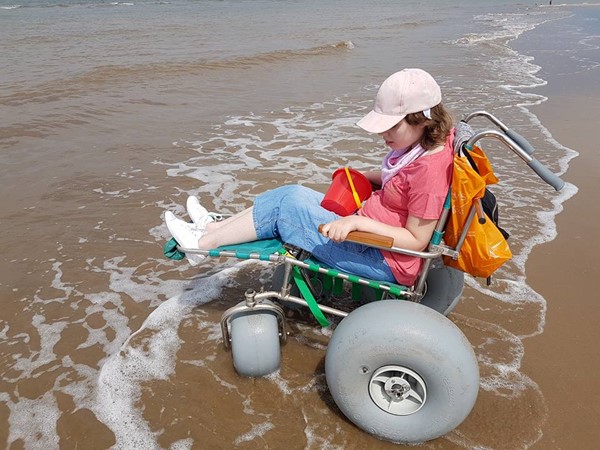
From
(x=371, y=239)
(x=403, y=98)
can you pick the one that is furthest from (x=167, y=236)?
(x=403, y=98)

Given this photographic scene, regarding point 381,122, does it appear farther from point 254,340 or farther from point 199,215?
point 199,215

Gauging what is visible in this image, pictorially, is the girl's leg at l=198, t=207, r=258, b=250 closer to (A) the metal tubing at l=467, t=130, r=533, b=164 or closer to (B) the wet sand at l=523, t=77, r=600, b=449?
(A) the metal tubing at l=467, t=130, r=533, b=164

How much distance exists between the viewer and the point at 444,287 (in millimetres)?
3396

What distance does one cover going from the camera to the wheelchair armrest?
2605 mm

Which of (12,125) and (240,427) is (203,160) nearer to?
(12,125)

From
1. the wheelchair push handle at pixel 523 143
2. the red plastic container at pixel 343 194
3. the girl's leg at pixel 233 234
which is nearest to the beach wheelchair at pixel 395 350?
the wheelchair push handle at pixel 523 143

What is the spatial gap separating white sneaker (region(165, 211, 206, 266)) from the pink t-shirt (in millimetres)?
1154

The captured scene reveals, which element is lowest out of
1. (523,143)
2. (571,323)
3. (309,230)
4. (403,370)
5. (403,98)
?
(571,323)

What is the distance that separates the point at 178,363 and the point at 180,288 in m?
0.96

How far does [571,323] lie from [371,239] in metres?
2.04

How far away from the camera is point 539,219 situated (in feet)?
16.8

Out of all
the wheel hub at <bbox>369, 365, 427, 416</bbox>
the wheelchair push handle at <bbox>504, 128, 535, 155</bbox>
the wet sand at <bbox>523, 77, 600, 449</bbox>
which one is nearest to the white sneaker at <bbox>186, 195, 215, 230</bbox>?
the wheel hub at <bbox>369, 365, 427, 416</bbox>

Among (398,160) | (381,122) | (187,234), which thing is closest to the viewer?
(381,122)

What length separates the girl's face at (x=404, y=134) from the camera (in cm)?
269
